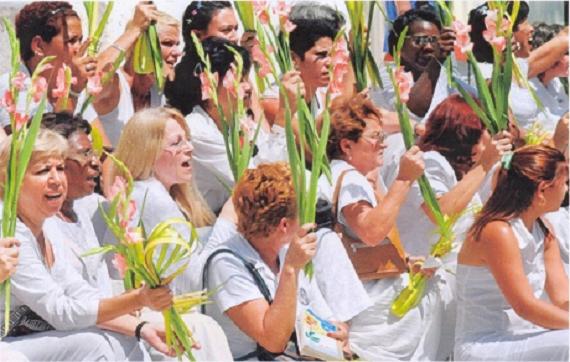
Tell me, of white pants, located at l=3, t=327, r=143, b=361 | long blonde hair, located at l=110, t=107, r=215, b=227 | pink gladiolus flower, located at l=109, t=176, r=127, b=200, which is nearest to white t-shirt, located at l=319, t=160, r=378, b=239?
long blonde hair, located at l=110, t=107, r=215, b=227

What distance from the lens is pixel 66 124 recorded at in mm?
6652

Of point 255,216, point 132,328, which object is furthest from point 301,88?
point 132,328

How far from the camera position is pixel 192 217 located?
22.9ft

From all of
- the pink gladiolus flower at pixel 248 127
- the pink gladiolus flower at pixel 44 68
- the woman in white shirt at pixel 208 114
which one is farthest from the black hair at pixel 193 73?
the pink gladiolus flower at pixel 44 68

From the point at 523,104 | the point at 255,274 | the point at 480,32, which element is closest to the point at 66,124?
the point at 255,274

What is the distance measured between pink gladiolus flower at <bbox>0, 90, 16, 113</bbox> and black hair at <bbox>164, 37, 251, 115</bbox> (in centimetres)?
63

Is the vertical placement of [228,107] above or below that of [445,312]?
above

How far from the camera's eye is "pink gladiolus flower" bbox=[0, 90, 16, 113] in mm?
6695

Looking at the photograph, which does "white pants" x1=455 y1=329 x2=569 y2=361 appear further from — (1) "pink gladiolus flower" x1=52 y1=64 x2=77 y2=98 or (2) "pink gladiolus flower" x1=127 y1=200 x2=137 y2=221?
(1) "pink gladiolus flower" x1=52 y1=64 x2=77 y2=98

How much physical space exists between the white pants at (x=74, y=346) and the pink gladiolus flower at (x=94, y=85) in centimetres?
85

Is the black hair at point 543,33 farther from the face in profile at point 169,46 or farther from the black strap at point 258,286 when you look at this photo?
the black strap at point 258,286

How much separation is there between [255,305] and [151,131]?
28.4 inches

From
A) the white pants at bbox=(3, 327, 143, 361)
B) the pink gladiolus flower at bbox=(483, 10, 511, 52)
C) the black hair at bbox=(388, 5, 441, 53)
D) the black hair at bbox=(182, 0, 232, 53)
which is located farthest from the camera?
the pink gladiolus flower at bbox=(483, 10, 511, 52)

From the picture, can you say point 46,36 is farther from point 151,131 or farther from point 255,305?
point 255,305
